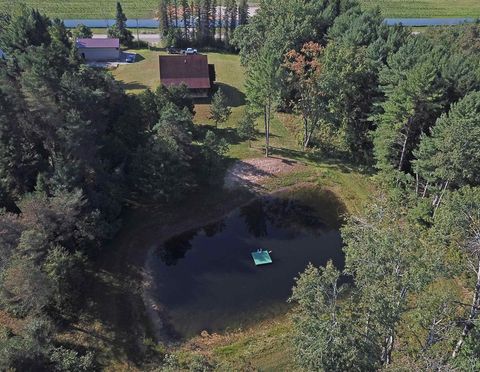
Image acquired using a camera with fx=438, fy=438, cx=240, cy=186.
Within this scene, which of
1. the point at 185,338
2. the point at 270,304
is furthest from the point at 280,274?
the point at 185,338

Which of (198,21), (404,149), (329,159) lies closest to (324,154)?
(329,159)

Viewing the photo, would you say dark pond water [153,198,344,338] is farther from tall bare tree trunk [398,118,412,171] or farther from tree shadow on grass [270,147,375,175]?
tall bare tree trunk [398,118,412,171]

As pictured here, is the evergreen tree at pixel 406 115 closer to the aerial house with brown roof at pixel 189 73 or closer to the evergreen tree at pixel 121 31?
the aerial house with brown roof at pixel 189 73

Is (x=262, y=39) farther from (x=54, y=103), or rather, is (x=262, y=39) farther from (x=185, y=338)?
(x=185, y=338)

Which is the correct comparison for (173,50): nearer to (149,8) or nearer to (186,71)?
(186,71)

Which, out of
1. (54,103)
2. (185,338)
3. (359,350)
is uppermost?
(54,103)
